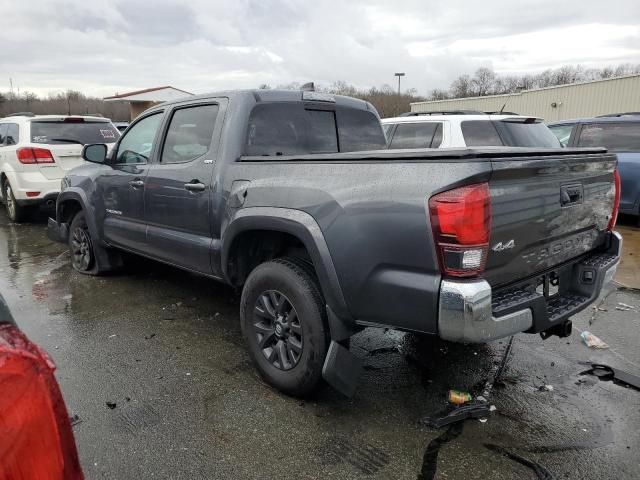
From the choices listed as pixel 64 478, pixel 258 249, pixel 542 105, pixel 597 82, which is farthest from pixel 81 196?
pixel 542 105

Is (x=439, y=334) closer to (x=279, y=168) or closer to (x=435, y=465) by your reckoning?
(x=435, y=465)

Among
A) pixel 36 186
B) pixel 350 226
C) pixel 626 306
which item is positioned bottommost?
pixel 626 306

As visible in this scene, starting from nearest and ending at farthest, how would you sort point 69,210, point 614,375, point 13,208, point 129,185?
point 614,375
point 129,185
point 69,210
point 13,208

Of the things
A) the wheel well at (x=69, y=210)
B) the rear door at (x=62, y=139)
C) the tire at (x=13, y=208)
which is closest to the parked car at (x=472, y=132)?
the wheel well at (x=69, y=210)

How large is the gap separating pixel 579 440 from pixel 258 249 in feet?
7.59

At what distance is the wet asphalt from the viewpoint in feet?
8.71

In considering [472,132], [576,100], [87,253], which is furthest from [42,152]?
[576,100]

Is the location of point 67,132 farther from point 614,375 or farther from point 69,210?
point 614,375

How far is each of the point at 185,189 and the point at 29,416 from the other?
305cm

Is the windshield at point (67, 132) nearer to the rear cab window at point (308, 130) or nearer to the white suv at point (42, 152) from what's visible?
the white suv at point (42, 152)

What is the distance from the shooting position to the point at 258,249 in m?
3.68

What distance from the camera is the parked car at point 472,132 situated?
22.0 feet

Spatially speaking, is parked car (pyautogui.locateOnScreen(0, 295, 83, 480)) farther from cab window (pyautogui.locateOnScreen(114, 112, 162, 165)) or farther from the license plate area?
cab window (pyautogui.locateOnScreen(114, 112, 162, 165))

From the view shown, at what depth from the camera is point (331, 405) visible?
10.6 feet
